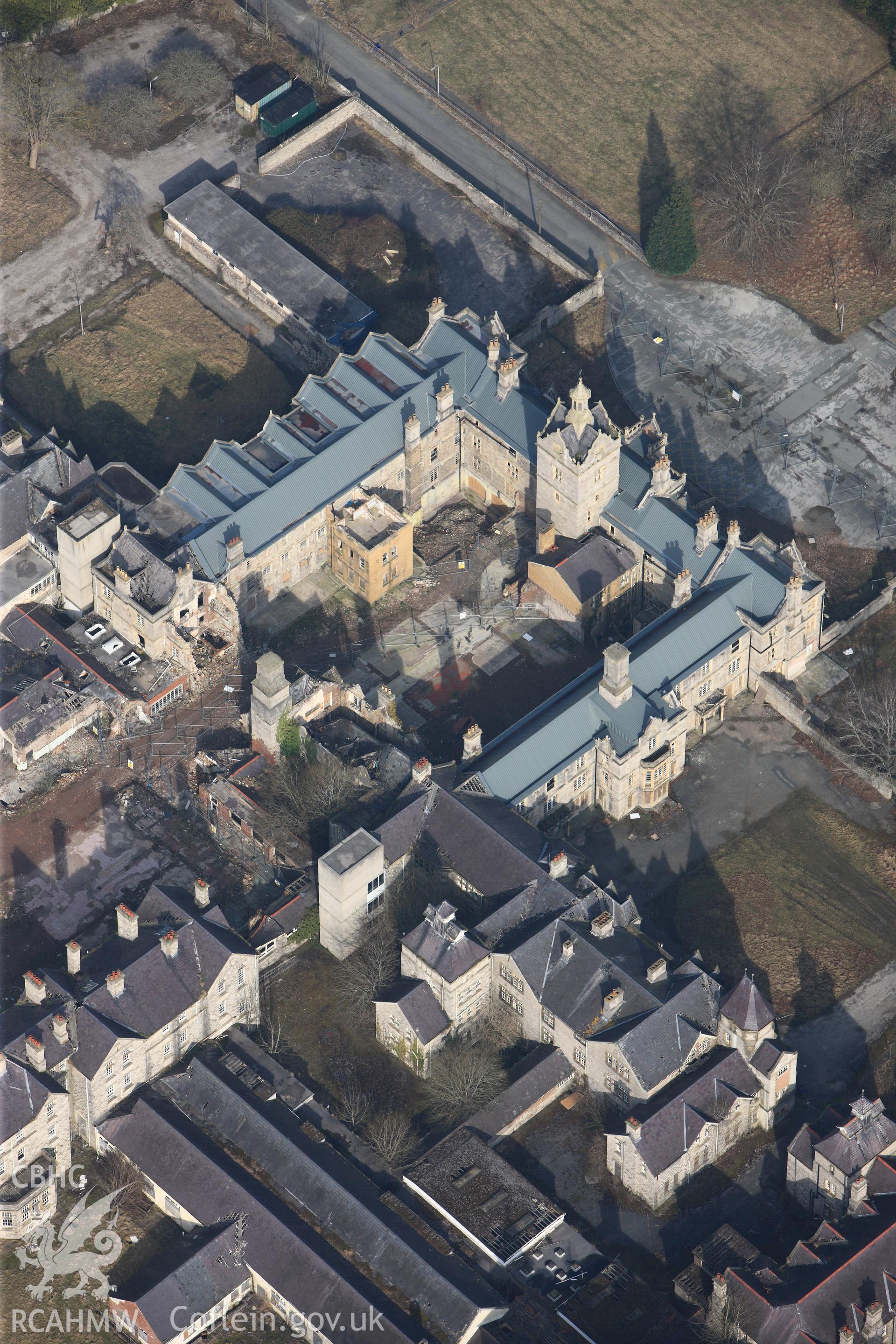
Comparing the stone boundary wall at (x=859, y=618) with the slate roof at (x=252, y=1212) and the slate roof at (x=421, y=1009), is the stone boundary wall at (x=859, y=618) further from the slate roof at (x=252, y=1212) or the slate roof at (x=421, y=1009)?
the slate roof at (x=252, y=1212)

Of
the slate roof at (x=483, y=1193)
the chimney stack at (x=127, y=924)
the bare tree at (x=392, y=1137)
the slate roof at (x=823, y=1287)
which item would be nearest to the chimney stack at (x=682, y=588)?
the slate roof at (x=483, y=1193)

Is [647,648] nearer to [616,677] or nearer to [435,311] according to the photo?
[616,677]

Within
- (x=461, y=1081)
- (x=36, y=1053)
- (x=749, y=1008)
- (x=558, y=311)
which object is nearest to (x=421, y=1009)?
(x=461, y=1081)

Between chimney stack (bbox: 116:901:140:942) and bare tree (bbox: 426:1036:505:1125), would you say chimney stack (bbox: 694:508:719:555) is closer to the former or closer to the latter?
bare tree (bbox: 426:1036:505:1125)

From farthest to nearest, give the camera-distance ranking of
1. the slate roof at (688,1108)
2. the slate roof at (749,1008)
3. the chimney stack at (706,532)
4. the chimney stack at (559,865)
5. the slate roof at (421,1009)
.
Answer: the chimney stack at (706,532), the chimney stack at (559,865), the slate roof at (421,1009), the slate roof at (749,1008), the slate roof at (688,1108)

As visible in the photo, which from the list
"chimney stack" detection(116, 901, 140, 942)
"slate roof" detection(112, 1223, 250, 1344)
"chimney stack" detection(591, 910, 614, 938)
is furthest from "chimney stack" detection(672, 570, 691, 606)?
"slate roof" detection(112, 1223, 250, 1344)

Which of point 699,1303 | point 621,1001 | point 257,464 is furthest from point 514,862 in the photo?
point 257,464

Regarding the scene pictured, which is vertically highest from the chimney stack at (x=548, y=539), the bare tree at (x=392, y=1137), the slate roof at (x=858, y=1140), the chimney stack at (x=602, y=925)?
the chimney stack at (x=548, y=539)
